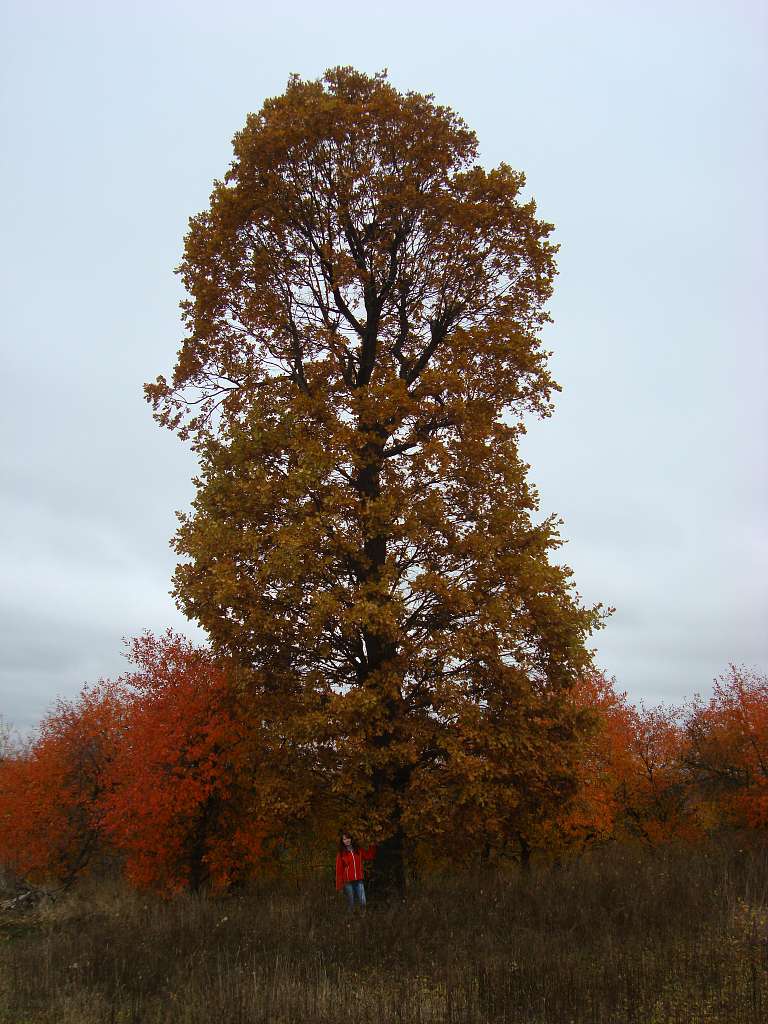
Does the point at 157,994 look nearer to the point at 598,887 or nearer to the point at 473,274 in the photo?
the point at 598,887

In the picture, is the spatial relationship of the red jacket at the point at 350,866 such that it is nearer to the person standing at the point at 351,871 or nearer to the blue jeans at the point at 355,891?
A: the person standing at the point at 351,871

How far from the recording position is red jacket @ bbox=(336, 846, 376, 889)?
12469 mm

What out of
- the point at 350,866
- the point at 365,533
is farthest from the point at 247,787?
the point at 365,533

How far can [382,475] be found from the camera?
44.1 feet

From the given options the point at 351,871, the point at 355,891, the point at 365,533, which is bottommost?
the point at 355,891

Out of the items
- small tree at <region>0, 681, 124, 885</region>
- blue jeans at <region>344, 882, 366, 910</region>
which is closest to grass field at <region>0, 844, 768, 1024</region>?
blue jeans at <region>344, 882, 366, 910</region>

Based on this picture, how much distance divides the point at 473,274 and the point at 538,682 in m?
8.20

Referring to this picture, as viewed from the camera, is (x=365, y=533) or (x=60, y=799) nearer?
(x=365, y=533)

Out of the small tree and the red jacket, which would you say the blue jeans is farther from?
the small tree

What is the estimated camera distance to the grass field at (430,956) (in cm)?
Result: 680

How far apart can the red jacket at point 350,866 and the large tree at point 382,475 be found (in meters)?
0.71

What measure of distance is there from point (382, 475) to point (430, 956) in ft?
25.9

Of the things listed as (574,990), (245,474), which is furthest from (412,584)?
(574,990)

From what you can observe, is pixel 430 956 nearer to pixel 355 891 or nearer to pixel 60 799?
pixel 355 891
